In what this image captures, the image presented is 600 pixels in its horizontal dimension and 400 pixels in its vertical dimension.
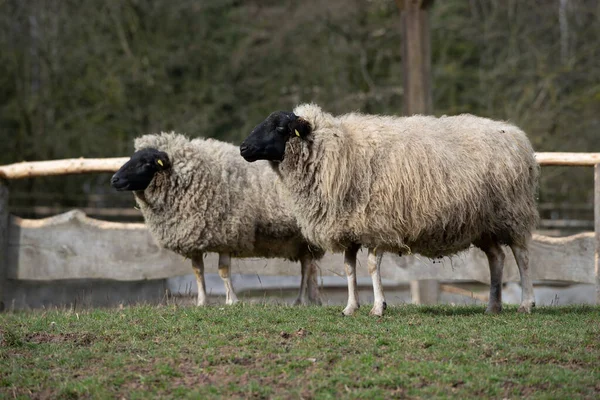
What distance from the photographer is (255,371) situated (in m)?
5.34

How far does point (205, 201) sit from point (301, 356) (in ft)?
12.7

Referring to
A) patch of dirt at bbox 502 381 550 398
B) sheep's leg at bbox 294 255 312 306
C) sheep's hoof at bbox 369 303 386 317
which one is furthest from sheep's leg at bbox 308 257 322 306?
patch of dirt at bbox 502 381 550 398

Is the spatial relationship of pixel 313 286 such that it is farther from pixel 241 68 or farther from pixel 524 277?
pixel 241 68

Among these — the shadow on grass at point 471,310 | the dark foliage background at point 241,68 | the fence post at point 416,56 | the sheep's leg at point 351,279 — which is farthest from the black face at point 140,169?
the dark foliage background at point 241,68

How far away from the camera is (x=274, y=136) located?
Answer: 25.4 ft

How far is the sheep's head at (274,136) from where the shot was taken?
7711mm

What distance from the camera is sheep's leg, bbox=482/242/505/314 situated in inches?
314

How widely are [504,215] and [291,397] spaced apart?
3.72m

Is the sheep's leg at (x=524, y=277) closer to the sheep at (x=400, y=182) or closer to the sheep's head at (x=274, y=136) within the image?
the sheep at (x=400, y=182)

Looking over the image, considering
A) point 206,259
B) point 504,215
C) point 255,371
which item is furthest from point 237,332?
point 206,259

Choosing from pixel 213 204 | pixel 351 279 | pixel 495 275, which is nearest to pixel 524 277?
pixel 495 275

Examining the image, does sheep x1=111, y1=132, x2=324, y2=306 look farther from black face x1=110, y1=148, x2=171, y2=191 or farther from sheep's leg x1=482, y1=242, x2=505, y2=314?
sheep's leg x1=482, y1=242, x2=505, y2=314

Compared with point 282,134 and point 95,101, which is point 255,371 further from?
point 95,101

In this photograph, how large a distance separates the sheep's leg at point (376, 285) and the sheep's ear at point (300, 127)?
1.32m
